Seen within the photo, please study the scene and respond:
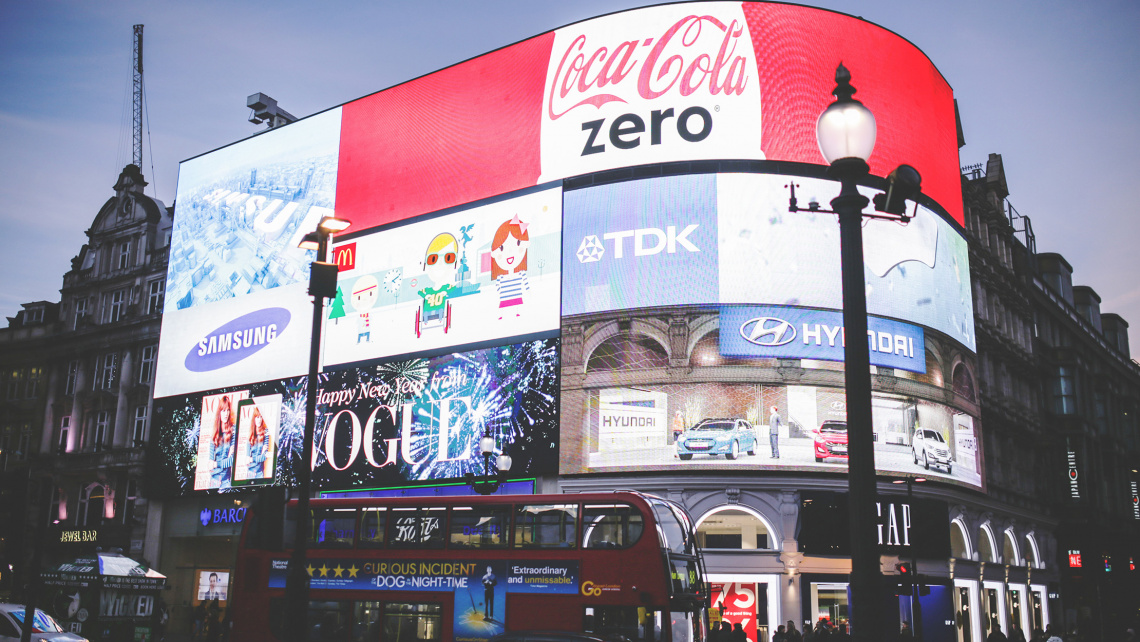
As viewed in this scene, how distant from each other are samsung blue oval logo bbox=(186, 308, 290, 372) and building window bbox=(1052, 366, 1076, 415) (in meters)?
39.8

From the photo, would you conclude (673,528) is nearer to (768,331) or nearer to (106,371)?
(768,331)

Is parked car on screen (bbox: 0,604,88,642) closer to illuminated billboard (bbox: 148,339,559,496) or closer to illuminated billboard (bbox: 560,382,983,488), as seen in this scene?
illuminated billboard (bbox: 148,339,559,496)

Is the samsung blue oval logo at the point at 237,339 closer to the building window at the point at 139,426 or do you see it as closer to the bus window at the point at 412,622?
the building window at the point at 139,426

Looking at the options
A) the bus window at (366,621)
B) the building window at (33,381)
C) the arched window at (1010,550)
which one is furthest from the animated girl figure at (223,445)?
the arched window at (1010,550)

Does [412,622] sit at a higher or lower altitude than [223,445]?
lower

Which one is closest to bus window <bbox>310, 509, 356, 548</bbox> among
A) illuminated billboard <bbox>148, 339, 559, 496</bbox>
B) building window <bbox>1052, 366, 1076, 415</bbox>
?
illuminated billboard <bbox>148, 339, 559, 496</bbox>

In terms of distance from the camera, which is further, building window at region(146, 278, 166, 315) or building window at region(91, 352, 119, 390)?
building window at region(91, 352, 119, 390)

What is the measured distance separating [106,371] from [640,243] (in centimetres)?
3288

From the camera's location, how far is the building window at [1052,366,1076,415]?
4991 centimetres

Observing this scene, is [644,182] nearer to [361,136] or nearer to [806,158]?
[806,158]

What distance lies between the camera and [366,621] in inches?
806

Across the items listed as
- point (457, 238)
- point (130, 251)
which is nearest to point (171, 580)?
point (130, 251)

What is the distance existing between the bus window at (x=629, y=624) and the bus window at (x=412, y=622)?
352 centimetres

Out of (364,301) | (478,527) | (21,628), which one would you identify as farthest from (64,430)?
(478,527)
